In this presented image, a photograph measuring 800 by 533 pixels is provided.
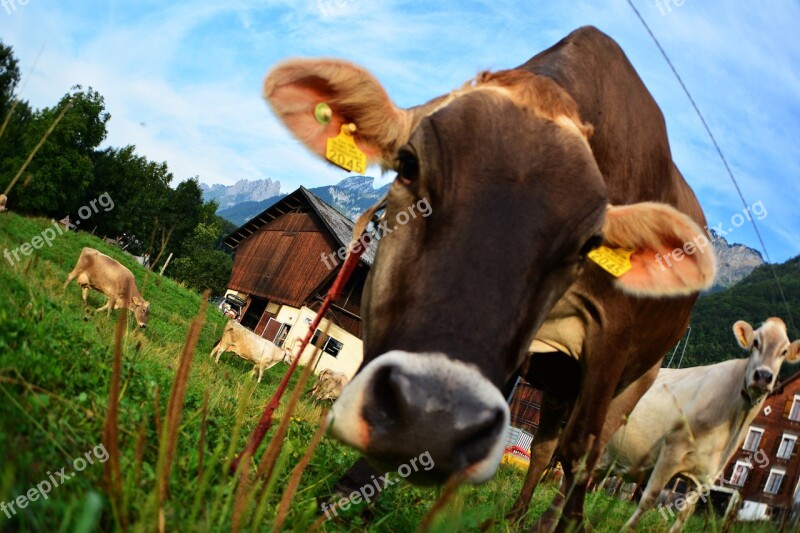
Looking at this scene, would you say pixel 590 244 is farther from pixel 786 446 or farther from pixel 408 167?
pixel 786 446

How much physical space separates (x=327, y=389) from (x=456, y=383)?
1844 centimetres

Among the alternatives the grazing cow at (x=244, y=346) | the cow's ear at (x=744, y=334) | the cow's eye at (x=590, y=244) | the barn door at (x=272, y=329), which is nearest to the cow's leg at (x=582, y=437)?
the cow's eye at (x=590, y=244)

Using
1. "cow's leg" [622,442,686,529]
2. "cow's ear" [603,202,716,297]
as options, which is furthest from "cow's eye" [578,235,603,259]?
"cow's leg" [622,442,686,529]

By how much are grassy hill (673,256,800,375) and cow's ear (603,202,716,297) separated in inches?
2029

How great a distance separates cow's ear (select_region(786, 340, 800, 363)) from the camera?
28.6 feet

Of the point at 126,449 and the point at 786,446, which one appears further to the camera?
the point at 786,446

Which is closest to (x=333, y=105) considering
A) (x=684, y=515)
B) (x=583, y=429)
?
(x=583, y=429)

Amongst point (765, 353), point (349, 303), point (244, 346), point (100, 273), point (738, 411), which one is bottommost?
point (244, 346)

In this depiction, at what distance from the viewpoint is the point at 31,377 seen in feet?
7.56

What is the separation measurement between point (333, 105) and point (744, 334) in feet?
27.4

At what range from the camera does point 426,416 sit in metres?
1.70

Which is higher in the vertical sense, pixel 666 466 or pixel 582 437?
pixel 666 466

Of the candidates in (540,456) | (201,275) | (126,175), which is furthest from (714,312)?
(540,456)

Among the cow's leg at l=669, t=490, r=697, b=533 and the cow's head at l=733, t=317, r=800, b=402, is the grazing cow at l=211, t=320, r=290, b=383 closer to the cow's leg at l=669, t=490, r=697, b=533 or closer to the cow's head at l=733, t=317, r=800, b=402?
the cow's head at l=733, t=317, r=800, b=402
